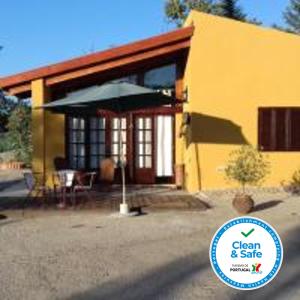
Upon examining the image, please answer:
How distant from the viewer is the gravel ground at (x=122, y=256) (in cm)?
636

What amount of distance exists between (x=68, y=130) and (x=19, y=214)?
532 centimetres

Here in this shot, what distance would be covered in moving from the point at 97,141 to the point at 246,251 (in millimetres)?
13196

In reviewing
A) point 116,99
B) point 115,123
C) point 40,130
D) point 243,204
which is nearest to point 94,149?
point 115,123

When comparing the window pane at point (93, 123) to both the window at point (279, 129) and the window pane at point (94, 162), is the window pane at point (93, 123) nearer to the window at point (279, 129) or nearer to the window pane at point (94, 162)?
the window pane at point (94, 162)

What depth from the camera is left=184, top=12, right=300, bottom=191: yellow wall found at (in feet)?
49.3

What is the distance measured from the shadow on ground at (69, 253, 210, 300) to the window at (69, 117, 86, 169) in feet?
30.5

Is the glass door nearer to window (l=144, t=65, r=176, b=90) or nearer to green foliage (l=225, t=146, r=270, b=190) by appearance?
window (l=144, t=65, r=176, b=90)

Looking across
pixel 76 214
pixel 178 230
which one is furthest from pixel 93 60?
pixel 178 230

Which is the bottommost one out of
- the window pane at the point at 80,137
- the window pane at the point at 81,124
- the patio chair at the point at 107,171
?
the patio chair at the point at 107,171

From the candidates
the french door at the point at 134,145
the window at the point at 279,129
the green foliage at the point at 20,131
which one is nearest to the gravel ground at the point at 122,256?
the window at the point at 279,129

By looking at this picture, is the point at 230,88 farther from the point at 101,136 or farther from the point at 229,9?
the point at 229,9

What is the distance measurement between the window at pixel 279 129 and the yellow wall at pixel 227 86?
0.48 ft

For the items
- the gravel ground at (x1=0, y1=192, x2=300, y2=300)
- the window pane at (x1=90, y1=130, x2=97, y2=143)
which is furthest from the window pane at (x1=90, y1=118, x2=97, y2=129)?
the gravel ground at (x1=0, y1=192, x2=300, y2=300)

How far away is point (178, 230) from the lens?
9.68 meters
